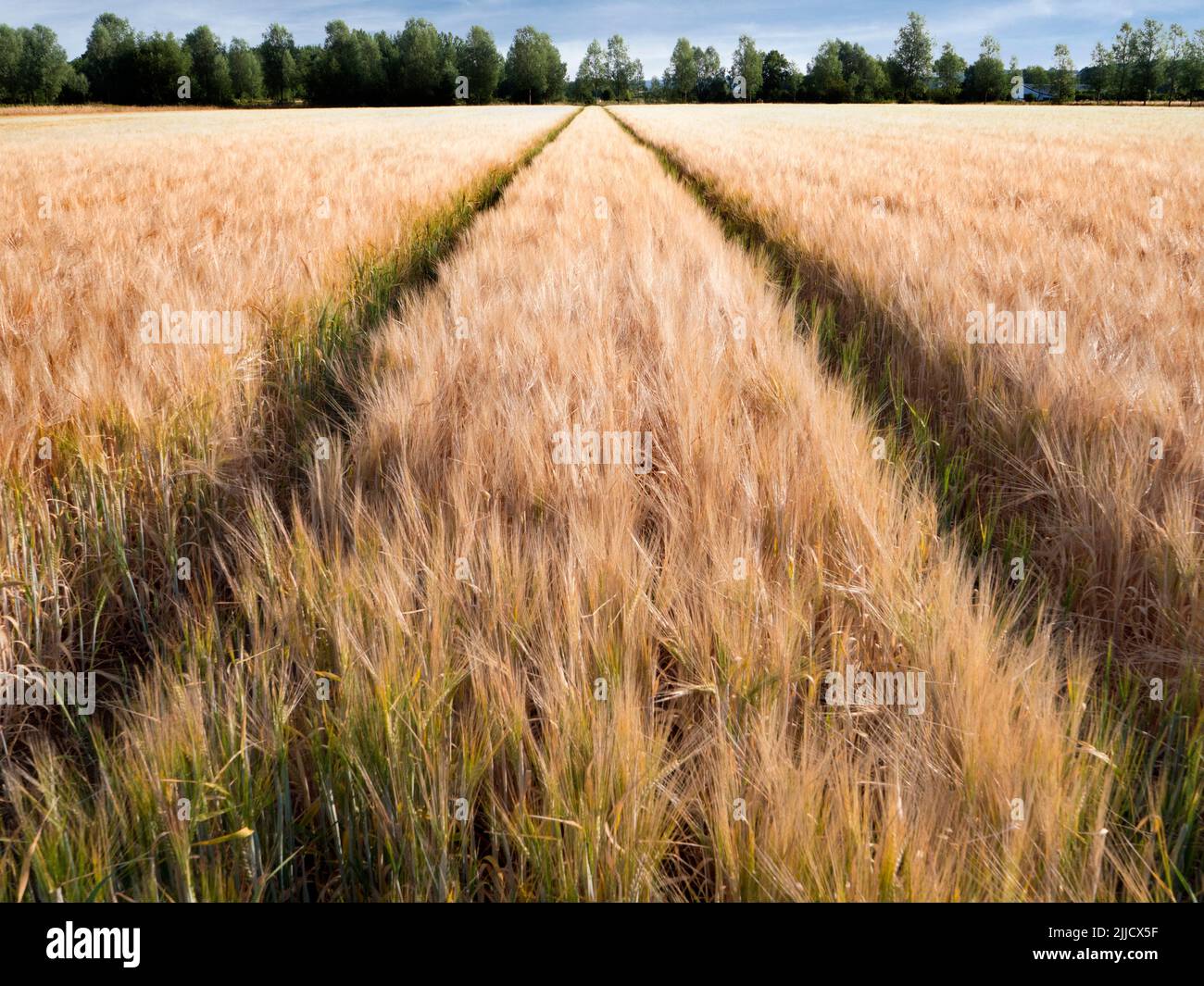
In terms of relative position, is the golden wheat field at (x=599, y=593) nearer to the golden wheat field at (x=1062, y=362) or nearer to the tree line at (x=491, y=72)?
the golden wheat field at (x=1062, y=362)

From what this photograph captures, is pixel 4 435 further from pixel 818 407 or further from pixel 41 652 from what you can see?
pixel 818 407

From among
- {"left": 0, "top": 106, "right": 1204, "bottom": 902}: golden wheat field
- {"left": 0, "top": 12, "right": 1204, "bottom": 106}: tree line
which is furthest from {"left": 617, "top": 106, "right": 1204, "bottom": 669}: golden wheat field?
{"left": 0, "top": 12, "right": 1204, "bottom": 106}: tree line

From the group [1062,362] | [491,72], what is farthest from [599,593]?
[491,72]

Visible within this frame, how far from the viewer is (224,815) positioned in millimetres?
792

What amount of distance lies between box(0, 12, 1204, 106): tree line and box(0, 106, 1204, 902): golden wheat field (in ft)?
149

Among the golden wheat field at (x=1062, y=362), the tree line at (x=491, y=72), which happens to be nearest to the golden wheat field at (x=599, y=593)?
the golden wheat field at (x=1062, y=362)

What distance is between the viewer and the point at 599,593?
1096 millimetres

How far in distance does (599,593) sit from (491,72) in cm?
8614

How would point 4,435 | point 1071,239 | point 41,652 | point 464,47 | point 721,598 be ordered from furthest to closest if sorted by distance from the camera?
point 464,47 → point 1071,239 → point 4,435 → point 41,652 → point 721,598

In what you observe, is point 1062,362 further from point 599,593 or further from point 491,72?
point 491,72

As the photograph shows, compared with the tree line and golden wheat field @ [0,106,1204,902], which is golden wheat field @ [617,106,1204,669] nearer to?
golden wheat field @ [0,106,1204,902]

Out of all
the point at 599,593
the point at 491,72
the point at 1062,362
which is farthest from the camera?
the point at 491,72
